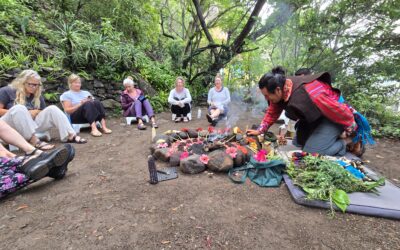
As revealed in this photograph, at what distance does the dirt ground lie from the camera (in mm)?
1452

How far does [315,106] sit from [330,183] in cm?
93

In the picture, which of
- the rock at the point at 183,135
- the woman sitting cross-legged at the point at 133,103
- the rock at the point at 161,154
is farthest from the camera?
the woman sitting cross-legged at the point at 133,103

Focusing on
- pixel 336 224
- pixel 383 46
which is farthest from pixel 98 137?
pixel 383 46

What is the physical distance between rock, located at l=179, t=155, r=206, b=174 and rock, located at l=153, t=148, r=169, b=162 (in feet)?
1.34

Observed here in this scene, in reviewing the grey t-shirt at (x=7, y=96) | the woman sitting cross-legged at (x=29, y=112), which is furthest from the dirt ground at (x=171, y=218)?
the grey t-shirt at (x=7, y=96)

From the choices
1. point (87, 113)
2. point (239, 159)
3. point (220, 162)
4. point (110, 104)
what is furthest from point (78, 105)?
point (239, 159)

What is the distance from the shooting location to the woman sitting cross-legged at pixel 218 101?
198 inches

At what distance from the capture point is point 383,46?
4.41 m

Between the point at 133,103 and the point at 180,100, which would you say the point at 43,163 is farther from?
the point at 180,100

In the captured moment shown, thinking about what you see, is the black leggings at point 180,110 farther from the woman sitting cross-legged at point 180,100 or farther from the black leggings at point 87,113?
the black leggings at point 87,113

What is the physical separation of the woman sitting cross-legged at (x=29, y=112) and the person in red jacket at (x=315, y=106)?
317cm

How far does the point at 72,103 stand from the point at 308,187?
4.17 meters

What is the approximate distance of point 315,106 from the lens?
2438 mm

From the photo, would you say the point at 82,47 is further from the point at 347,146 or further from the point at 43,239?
the point at 347,146
